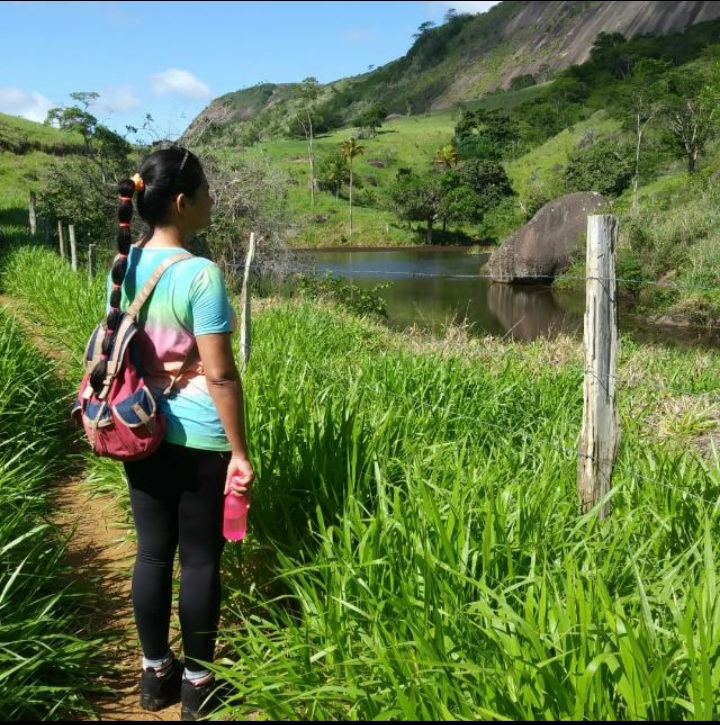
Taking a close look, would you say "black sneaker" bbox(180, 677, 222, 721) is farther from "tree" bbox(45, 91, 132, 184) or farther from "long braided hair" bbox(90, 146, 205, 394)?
"tree" bbox(45, 91, 132, 184)

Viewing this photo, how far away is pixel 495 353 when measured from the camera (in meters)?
8.03

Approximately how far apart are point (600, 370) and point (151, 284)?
174 centimetres

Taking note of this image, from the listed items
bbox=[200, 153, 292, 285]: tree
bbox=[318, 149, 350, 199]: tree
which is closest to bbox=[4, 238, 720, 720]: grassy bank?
bbox=[200, 153, 292, 285]: tree

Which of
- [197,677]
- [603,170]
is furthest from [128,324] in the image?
[603,170]

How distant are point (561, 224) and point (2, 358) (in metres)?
24.7

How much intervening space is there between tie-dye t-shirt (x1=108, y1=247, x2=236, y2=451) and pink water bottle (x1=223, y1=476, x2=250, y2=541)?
148mm

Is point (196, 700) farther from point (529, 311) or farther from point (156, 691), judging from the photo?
point (529, 311)

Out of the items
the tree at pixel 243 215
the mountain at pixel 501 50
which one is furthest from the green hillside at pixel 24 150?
the mountain at pixel 501 50

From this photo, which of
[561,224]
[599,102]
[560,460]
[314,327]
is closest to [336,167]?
[599,102]

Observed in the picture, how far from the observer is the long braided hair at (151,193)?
2.07 meters

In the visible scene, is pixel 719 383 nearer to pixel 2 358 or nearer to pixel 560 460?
pixel 560 460

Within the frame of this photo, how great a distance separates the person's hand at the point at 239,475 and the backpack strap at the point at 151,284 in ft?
1.63

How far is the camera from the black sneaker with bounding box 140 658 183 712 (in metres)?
2.31

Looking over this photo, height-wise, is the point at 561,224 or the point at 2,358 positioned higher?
the point at 561,224
